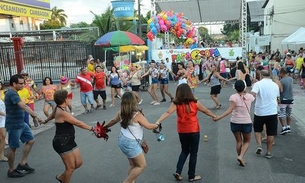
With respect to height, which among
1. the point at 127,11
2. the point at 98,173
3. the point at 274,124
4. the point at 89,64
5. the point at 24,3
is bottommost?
the point at 98,173

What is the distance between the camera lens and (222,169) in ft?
17.5

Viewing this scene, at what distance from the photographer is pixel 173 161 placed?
19.2 ft

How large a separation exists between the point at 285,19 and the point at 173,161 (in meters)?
31.2

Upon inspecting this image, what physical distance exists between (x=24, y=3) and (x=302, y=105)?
36.9 feet

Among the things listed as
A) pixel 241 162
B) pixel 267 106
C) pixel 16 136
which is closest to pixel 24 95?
pixel 16 136

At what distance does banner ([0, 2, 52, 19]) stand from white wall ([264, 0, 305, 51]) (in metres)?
26.2

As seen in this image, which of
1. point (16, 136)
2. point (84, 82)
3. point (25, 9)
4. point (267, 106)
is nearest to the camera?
point (16, 136)

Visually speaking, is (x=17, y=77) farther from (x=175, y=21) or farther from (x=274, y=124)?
(x=175, y=21)

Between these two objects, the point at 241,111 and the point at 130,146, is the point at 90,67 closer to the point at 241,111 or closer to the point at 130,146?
the point at 241,111

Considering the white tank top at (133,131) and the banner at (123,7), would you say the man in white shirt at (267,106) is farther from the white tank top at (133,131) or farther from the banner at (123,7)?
the banner at (123,7)

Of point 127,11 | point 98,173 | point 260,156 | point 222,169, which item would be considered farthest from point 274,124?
point 127,11

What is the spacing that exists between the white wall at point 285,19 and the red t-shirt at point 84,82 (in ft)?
90.6

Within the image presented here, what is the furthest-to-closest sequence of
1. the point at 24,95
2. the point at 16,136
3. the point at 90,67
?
the point at 90,67 < the point at 24,95 < the point at 16,136

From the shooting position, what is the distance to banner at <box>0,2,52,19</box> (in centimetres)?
1138
